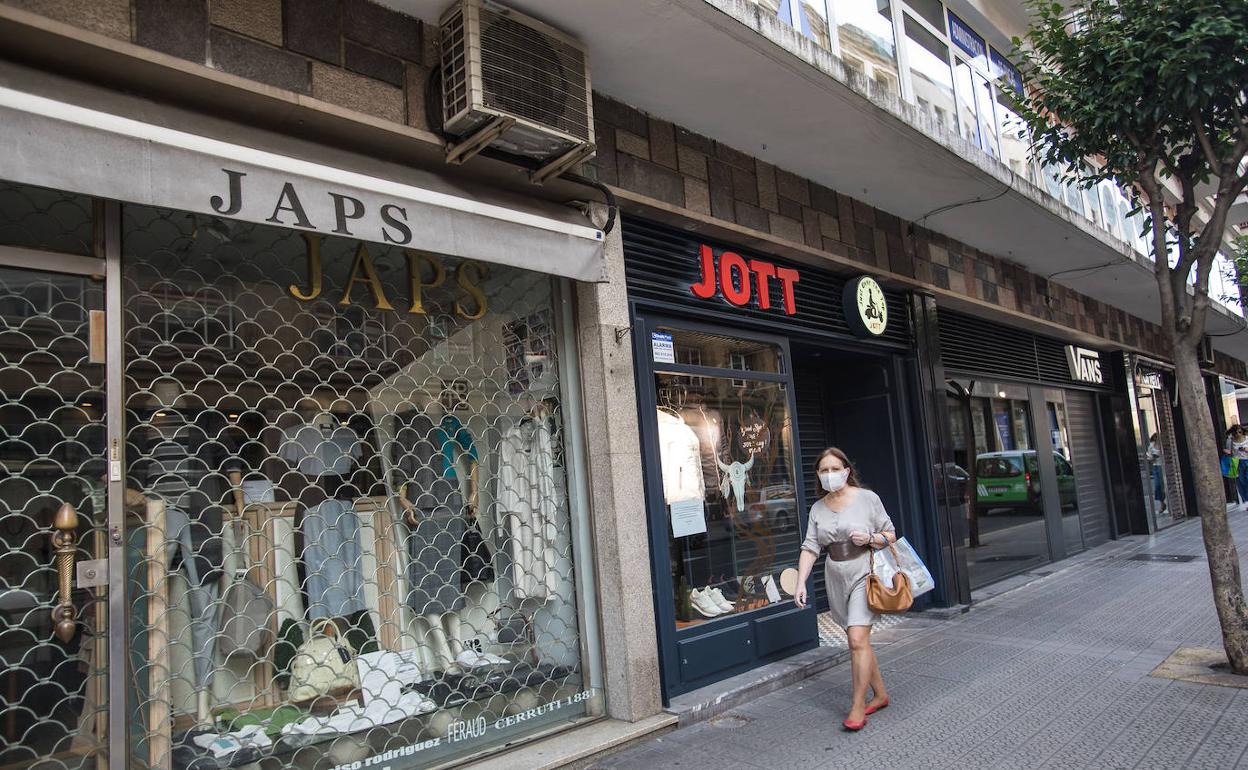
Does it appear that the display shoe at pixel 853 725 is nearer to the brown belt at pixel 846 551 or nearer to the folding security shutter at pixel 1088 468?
the brown belt at pixel 846 551

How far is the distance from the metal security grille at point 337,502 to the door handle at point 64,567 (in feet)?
0.81

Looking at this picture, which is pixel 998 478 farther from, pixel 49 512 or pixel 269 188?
pixel 49 512

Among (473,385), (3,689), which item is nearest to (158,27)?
(473,385)

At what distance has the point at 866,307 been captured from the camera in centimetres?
742

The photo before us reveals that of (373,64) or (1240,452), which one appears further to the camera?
(1240,452)

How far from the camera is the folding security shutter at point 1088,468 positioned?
11.9 m

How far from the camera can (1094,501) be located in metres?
12.5

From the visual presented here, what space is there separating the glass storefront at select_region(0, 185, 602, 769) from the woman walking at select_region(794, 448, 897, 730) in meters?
1.55

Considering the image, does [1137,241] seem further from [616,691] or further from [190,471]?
[190,471]

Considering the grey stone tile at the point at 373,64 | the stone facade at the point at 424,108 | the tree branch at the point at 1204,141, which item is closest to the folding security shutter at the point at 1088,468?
the stone facade at the point at 424,108

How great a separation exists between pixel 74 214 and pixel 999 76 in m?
9.68

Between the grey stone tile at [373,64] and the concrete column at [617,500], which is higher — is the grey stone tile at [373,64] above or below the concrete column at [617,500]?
above

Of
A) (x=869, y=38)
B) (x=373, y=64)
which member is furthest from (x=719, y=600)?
(x=869, y=38)

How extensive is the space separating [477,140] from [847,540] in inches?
126
